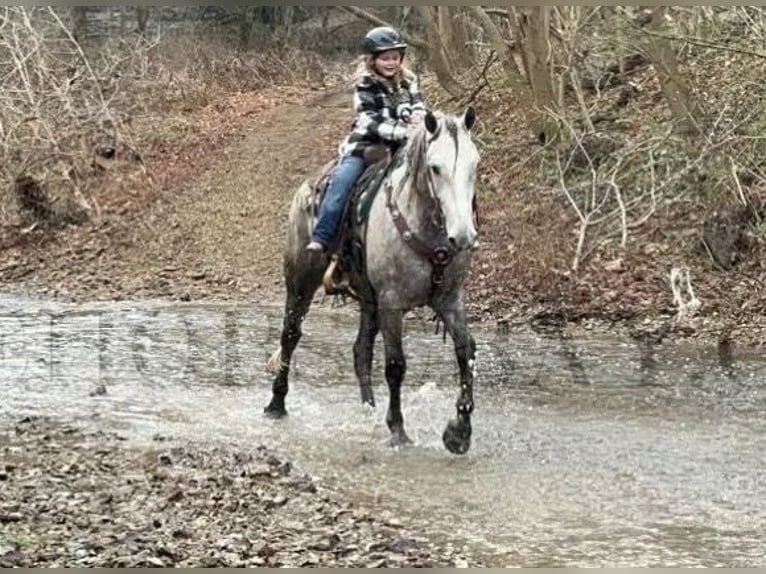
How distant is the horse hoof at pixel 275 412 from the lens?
9.29m

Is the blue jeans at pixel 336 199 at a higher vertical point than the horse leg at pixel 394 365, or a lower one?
higher

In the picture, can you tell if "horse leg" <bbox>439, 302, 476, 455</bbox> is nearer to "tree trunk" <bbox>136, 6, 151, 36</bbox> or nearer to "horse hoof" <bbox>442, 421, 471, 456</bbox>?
"horse hoof" <bbox>442, 421, 471, 456</bbox>

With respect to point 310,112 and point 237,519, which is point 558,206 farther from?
point 310,112

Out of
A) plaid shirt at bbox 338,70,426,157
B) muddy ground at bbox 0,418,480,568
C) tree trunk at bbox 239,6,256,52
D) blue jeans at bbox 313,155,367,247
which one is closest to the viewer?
muddy ground at bbox 0,418,480,568

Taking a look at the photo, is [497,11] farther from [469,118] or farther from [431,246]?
[469,118]

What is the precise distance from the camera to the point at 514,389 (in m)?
10.2

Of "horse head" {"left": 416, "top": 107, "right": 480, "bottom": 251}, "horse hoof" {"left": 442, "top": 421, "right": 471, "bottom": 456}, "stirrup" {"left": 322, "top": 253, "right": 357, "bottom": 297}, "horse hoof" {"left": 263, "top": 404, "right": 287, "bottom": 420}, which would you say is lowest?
"horse hoof" {"left": 263, "top": 404, "right": 287, "bottom": 420}

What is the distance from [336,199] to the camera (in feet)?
28.4

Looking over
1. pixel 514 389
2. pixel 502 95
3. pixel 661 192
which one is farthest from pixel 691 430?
pixel 502 95

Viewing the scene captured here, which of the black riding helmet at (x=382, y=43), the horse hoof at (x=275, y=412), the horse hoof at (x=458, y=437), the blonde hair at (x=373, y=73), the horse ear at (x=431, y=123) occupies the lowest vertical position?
the horse hoof at (x=275, y=412)

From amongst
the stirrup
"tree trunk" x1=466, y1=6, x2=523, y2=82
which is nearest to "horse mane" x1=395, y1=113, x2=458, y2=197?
the stirrup

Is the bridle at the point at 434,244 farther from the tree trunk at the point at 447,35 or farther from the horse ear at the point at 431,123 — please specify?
the tree trunk at the point at 447,35

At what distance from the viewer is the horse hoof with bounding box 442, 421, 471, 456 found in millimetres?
7844

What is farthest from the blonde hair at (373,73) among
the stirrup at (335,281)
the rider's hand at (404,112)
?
the stirrup at (335,281)
